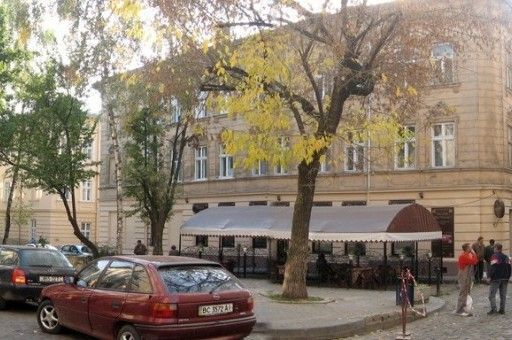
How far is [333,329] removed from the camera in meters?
11.6

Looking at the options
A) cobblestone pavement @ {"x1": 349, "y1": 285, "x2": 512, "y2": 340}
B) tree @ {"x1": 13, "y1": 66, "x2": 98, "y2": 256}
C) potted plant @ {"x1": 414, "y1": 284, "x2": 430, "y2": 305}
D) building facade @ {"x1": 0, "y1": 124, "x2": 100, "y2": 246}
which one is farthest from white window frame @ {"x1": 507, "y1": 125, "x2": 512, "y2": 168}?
building facade @ {"x1": 0, "y1": 124, "x2": 100, "y2": 246}

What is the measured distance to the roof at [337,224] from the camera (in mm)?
21141

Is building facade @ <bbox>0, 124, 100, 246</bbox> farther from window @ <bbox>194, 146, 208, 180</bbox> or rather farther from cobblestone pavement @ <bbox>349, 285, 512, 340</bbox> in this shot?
cobblestone pavement @ <bbox>349, 285, 512, 340</bbox>

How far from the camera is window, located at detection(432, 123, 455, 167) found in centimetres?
2862

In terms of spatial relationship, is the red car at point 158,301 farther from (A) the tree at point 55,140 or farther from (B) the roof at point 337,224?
(A) the tree at point 55,140

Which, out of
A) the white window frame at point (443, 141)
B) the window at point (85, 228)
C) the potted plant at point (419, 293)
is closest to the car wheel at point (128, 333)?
the potted plant at point (419, 293)

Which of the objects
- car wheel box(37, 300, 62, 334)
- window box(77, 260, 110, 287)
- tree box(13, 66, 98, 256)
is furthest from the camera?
tree box(13, 66, 98, 256)

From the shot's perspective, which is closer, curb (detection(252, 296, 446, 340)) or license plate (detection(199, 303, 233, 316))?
license plate (detection(199, 303, 233, 316))

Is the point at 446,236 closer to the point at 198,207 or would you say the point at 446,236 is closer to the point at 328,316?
the point at 198,207

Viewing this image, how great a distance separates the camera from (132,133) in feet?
88.9

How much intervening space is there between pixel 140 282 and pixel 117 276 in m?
0.71

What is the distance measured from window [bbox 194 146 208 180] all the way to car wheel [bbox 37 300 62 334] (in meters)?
27.2

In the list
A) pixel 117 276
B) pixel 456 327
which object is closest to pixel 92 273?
pixel 117 276

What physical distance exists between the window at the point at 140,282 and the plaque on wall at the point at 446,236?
69.0ft
